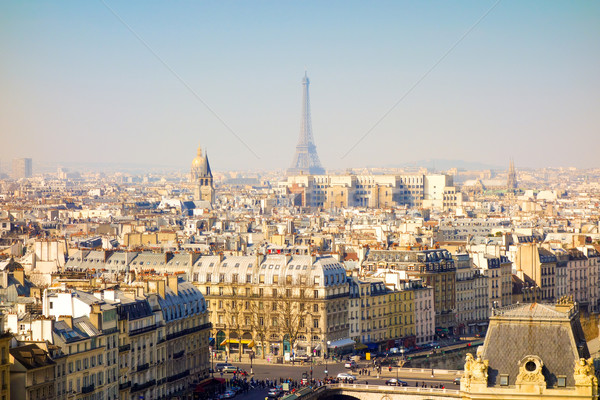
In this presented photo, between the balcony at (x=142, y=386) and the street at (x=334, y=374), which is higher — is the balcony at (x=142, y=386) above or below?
above

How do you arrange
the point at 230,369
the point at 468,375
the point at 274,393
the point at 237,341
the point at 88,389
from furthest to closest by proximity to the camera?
the point at 237,341 → the point at 230,369 → the point at 274,393 → the point at 88,389 → the point at 468,375

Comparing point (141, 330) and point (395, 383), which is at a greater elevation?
point (141, 330)

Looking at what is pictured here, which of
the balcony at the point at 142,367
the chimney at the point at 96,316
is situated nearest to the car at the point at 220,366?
the balcony at the point at 142,367

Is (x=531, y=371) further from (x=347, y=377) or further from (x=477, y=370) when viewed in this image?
(x=347, y=377)

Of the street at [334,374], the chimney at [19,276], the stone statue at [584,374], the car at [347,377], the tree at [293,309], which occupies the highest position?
the chimney at [19,276]

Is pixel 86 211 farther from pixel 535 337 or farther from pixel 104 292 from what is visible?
pixel 535 337

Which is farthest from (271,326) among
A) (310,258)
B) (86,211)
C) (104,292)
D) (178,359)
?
(86,211)

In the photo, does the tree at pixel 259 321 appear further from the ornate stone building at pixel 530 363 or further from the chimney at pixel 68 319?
the ornate stone building at pixel 530 363

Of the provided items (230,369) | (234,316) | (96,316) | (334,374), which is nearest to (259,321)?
(234,316)
